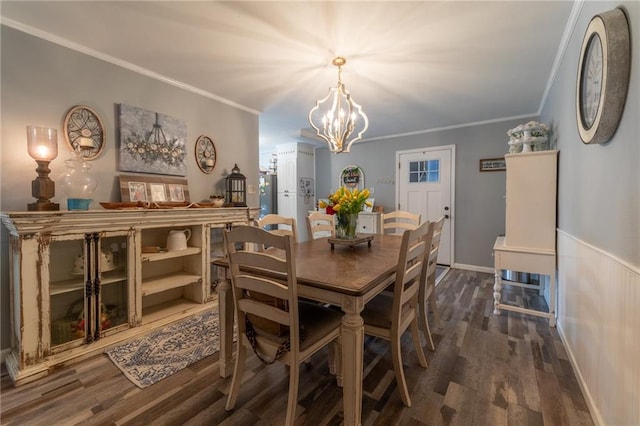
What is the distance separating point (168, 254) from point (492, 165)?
445 centimetres

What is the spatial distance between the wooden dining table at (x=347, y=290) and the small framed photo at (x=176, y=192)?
150 cm

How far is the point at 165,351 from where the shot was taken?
2.00 meters

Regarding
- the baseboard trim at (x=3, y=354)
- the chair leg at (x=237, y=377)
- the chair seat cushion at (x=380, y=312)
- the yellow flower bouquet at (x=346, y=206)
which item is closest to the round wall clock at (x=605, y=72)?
the yellow flower bouquet at (x=346, y=206)

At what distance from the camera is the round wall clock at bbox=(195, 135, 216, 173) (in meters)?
2.98

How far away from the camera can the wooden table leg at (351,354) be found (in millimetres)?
1177

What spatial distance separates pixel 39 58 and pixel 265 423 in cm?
289

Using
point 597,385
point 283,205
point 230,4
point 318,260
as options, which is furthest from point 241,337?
point 283,205

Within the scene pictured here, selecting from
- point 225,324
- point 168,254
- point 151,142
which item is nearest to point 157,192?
point 151,142

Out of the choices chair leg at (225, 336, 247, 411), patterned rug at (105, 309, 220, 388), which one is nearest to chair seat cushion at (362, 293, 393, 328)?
chair leg at (225, 336, 247, 411)

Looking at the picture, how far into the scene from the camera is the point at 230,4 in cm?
167

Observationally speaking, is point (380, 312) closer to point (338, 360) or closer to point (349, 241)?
point (338, 360)

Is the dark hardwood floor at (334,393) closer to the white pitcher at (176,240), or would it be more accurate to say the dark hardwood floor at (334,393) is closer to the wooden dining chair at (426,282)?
the wooden dining chair at (426,282)

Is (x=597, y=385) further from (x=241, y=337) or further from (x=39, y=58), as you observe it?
(x=39, y=58)

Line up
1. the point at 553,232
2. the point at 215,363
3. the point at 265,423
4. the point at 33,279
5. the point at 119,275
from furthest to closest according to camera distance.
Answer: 1. the point at 553,232
2. the point at 119,275
3. the point at 215,363
4. the point at 33,279
5. the point at 265,423
